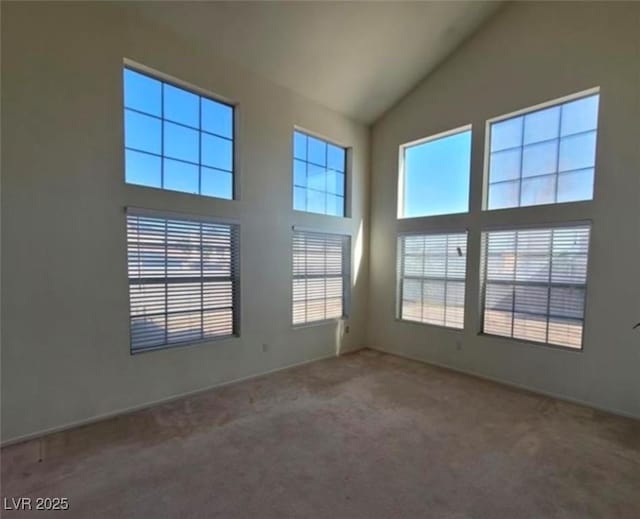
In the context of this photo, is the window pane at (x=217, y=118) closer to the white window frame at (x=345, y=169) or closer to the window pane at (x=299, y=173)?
the white window frame at (x=345, y=169)

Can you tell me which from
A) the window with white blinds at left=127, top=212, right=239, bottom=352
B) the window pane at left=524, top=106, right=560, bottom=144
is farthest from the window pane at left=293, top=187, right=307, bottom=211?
the window pane at left=524, top=106, right=560, bottom=144

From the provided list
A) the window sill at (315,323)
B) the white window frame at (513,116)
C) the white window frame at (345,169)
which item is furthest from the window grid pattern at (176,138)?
the white window frame at (513,116)

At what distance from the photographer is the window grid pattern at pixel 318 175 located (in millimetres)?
4879

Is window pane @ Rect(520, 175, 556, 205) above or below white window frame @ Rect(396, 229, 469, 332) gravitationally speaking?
above

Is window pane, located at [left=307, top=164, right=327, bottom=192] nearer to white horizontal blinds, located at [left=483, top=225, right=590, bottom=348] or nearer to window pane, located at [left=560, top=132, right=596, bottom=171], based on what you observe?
white horizontal blinds, located at [left=483, top=225, right=590, bottom=348]

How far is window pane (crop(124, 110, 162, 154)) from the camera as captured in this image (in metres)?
3.35

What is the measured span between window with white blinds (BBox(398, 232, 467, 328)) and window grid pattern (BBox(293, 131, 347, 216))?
1322 mm

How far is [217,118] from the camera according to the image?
13.3 feet

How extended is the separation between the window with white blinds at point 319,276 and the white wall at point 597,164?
3.85 ft

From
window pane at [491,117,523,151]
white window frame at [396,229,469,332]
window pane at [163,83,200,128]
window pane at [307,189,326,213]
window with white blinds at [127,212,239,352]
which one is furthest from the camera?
window pane at [307,189,326,213]

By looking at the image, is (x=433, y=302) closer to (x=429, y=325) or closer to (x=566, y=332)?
(x=429, y=325)

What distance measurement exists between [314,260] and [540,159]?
323 centimetres

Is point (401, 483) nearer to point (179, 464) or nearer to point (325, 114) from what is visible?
point (179, 464)

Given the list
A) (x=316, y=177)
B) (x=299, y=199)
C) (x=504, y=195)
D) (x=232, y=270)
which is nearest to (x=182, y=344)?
(x=232, y=270)
